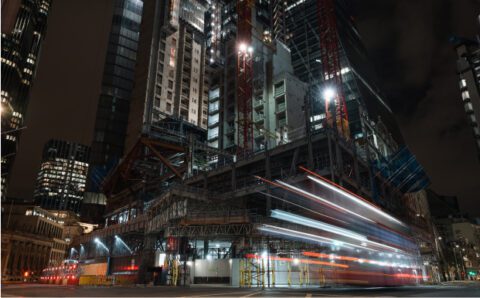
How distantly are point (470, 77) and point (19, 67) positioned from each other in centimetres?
17671

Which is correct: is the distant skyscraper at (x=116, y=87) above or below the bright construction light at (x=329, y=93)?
above

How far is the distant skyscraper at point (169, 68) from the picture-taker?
102000 millimetres

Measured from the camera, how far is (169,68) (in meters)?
110

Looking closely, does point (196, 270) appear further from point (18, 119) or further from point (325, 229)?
point (18, 119)

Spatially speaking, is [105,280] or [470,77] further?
[470,77]

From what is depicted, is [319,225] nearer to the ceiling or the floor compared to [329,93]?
nearer to the floor

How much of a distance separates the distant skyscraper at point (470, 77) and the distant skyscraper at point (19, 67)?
153322mm

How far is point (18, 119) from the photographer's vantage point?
15825 cm

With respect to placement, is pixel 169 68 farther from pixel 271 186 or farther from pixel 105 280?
pixel 105 280

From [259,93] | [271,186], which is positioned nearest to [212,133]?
[259,93]

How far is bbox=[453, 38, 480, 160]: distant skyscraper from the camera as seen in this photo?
93688 millimetres

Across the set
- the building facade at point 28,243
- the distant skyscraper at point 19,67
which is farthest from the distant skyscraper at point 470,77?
the distant skyscraper at point 19,67

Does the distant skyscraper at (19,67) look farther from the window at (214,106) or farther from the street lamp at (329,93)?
the street lamp at (329,93)

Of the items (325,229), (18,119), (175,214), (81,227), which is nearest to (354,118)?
(175,214)
